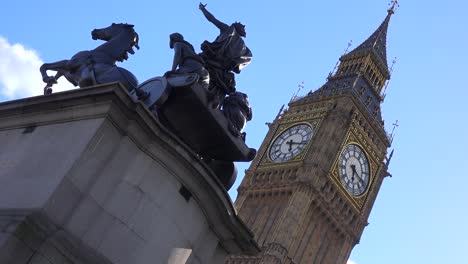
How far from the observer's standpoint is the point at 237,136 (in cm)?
925

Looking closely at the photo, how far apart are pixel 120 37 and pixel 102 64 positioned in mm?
574

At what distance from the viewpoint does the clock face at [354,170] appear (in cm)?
5000

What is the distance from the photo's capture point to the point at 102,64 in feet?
30.0

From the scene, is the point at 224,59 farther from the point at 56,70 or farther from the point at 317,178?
the point at 317,178

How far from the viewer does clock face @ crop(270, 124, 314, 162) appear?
165 feet

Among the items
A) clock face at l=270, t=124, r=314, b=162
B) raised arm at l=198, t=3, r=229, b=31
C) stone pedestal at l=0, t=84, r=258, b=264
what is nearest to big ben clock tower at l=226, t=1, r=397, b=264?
clock face at l=270, t=124, r=314, b=162

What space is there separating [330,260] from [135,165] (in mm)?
43467

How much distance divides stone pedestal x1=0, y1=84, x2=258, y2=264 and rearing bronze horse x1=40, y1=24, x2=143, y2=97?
0.91 metres

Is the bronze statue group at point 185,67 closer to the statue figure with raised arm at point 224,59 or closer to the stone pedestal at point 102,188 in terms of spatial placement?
the statue figure with raised arm at point 224,59

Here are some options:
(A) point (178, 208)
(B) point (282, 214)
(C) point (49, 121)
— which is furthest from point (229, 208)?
(B) point (282, 214)

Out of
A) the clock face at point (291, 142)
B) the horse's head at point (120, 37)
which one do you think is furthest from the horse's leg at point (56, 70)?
the clock face at point (291, 142)

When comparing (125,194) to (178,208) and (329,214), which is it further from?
(329,214)

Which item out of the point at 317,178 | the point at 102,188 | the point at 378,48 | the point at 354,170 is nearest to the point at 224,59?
the point at 102,188

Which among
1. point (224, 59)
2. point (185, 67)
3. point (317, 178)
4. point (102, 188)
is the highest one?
point (317, 178)
